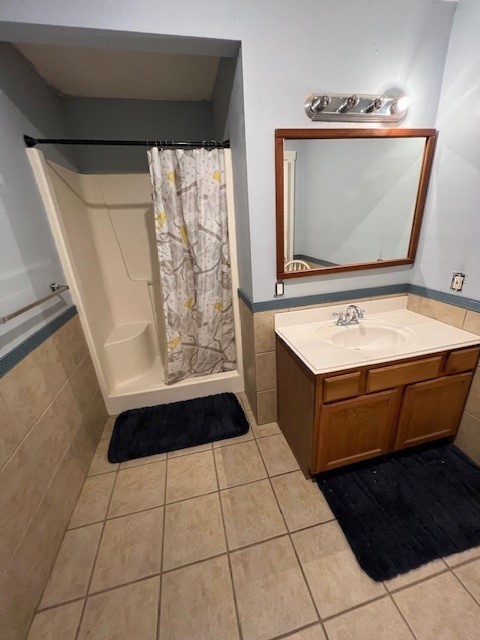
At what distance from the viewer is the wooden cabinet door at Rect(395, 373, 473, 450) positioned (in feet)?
4.41

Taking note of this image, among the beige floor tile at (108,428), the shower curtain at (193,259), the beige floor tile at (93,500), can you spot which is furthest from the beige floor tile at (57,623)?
the shower curtain at (193,259)

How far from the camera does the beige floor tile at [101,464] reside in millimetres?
1597

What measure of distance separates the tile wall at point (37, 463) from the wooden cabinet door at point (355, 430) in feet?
4.20

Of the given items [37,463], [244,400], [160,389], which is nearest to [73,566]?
[37,463]

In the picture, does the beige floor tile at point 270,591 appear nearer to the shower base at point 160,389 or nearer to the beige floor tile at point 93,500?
the beige floor tile at point 93,500

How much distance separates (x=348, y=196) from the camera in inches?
61.1

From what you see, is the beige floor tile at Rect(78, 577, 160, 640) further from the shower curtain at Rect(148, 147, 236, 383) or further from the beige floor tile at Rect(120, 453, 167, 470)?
the shower curtain at Rect(148, 147, 236, 383)

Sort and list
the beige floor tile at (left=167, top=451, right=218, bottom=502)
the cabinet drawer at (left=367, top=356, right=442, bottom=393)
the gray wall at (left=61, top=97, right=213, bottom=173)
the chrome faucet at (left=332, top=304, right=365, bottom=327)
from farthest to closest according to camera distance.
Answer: the gray wall at (left=61, top=97, right=213, bottom=173)
the chrome faucet at (left=332, top=304, right=365, bottom=327)
the beige floor tile at (left=167, top=451, right=218, bottom=502)
the cabinet drawer at (left=367, top=356, right=442, bottom=393)

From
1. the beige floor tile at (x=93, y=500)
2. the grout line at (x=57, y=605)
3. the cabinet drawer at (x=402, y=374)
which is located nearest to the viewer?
the grout line at (x=57, y=605)

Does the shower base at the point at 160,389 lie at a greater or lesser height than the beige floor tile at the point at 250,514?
greater

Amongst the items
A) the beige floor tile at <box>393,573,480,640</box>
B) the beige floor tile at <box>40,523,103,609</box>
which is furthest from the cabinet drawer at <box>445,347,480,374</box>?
the beige floor tile at <box>40,523,103,609</box>

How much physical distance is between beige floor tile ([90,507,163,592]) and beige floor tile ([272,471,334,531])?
0.63m

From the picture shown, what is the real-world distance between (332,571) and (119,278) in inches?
99.3

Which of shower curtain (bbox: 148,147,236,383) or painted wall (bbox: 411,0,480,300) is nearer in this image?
painted wall (bbox: 411,0,480,300)
